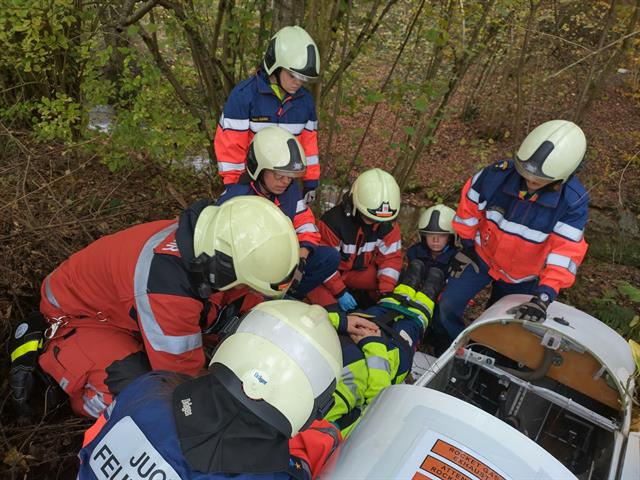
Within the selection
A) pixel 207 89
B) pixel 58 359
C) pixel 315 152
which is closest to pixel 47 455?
pixel 58 359

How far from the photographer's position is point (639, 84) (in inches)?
353

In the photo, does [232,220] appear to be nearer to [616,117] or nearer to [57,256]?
[57,256]

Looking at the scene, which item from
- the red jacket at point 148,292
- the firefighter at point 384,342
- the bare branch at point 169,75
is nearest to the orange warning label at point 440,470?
the firefighter at point 384,342

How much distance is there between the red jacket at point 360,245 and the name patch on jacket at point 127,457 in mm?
2504

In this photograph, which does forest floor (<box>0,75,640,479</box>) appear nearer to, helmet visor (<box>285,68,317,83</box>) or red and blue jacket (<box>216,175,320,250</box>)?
red and blue jacket (<box>216,175,320,250</box>)

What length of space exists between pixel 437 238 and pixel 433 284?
48 centimetres

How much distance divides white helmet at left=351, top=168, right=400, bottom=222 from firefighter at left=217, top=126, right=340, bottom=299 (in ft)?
1.44

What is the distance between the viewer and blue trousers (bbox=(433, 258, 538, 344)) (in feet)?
12.7

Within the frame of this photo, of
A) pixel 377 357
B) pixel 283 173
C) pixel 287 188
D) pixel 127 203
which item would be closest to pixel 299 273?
pixel 287 188

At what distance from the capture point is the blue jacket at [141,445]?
1.45 meters

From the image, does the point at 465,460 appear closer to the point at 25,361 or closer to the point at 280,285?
the point at 280,285

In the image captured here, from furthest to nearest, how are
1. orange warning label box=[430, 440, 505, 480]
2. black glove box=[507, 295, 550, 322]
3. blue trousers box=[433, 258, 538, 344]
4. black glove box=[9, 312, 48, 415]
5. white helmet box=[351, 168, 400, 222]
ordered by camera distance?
blue trousers box=[433, 258, 538, 344]
white helmet box=[351, 168, 400, 222]
black glove box=[507, 295, 550, 322]
black glove box=[9, 312, 48, 415]
orange warning label box=[430, 440, 505, 480]

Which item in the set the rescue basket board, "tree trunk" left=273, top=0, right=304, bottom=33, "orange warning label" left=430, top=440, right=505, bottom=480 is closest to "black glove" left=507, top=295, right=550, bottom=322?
the rescue basket board

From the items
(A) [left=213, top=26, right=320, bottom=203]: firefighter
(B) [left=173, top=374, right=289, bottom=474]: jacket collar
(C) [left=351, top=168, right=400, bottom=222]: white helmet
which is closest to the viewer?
(B) [left=173, top=374, right=289, bottom=474]: jacket collar
